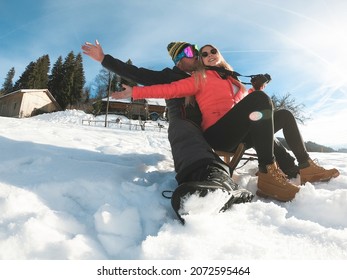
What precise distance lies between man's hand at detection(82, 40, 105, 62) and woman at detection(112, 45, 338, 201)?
0.56 meters

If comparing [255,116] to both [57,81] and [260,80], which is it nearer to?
[260,80]

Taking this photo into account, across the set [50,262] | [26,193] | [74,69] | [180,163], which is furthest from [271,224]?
[74,69]

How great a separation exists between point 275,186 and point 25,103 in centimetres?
3898

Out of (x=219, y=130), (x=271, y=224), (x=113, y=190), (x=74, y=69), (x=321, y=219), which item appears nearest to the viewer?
(x=271, y=224)

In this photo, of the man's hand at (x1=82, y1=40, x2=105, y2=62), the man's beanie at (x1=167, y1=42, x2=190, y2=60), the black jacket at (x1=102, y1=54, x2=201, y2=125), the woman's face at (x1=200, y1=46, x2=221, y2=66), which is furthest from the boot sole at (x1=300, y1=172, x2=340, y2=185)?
the man's hand at (x1=82, y1=40, x2=105, y2=62)

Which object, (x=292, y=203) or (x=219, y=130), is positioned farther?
(x=219, y=130)

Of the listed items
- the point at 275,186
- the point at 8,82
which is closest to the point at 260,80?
the point at 275,186

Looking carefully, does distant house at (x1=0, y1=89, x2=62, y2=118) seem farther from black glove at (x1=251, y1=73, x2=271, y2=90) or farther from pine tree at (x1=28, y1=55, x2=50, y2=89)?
black glove at (x1=251, y1=73, x2=271, y2=90)

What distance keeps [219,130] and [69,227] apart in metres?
1.44

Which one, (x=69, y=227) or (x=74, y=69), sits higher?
Result: (x=74, y=69)

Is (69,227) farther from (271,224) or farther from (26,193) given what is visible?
(271,224)

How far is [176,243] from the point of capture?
4.31 ft

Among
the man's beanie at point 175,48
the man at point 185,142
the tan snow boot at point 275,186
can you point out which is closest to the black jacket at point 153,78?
the man at point 185,142

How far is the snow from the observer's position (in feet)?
4.10
